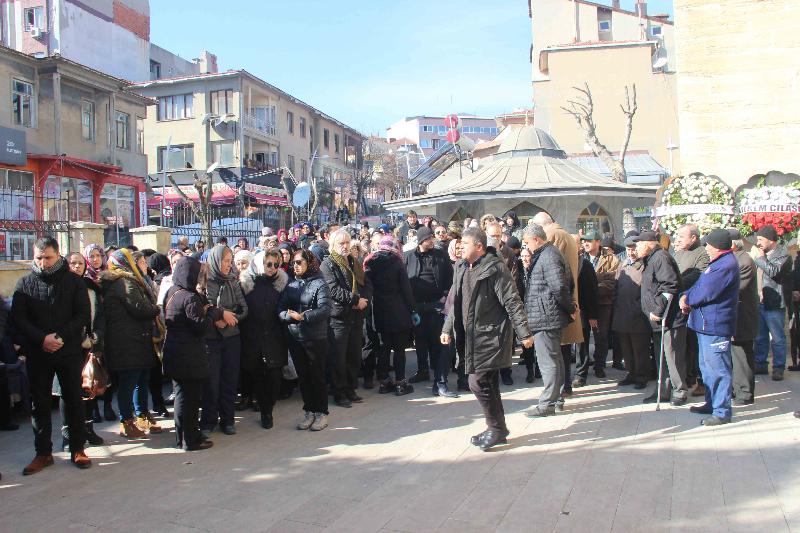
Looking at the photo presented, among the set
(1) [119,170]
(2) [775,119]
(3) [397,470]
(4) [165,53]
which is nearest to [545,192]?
(2) [775,119]

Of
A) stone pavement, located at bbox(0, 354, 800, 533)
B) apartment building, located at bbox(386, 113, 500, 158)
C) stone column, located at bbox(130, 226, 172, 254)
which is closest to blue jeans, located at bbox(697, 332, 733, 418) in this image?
stone pavement, located at bbox(0, 354, 800, 533)

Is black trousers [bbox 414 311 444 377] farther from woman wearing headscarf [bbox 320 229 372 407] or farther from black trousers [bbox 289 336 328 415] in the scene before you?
black trousers [bbox 289 336 328 415]

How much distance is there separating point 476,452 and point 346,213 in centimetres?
3474

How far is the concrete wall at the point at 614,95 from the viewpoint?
31484 mm

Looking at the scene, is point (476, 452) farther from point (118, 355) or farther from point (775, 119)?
point (775, 119)

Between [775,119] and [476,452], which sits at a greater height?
[775,119]

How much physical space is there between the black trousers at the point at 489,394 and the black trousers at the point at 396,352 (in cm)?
207

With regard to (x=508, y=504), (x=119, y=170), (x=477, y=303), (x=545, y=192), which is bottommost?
(x=508, y=504)

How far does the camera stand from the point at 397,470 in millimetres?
4535

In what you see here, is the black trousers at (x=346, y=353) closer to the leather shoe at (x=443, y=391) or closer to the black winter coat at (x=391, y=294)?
the black winter coat at (x=391, y=294)

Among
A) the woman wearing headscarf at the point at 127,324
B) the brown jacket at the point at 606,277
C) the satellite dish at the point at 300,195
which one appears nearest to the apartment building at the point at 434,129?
the satellite dish at the point at 300,195

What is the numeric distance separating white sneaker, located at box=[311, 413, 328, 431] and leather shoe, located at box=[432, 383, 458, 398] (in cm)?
159

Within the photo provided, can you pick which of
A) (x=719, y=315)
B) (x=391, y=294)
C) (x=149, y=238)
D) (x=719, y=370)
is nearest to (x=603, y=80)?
(x=149, y=238)

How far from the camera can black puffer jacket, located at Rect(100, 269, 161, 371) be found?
5.24 metres
